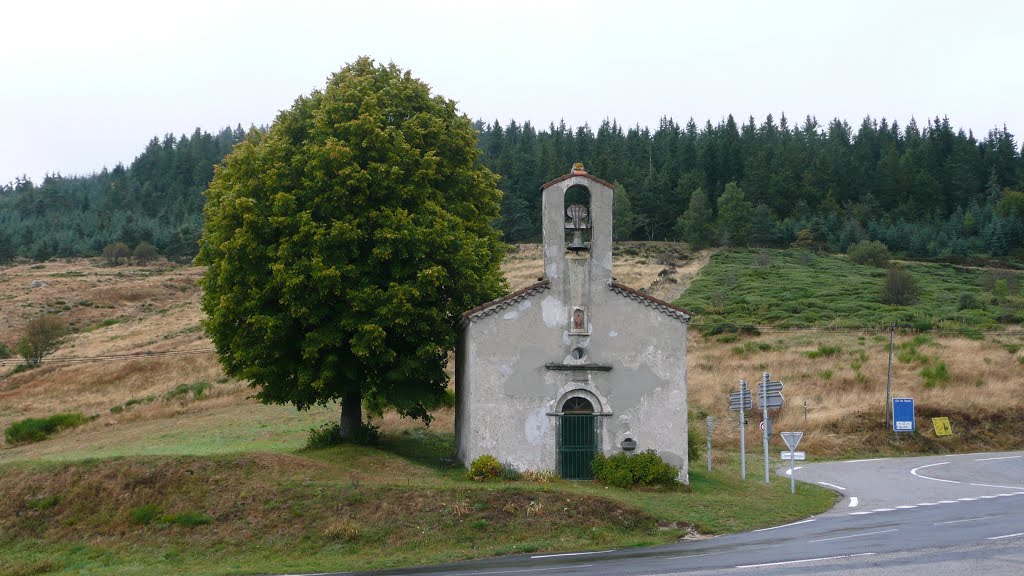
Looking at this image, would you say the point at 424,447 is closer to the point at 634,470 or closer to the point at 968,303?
the point at 634,470

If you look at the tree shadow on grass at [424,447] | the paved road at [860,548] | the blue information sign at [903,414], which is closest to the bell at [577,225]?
the tree shadow on grass at [424,447]

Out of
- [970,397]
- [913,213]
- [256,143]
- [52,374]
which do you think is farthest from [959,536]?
[913,213]

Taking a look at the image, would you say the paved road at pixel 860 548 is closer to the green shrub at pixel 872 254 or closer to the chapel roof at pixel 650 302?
the chapel roof at pixel 650 302

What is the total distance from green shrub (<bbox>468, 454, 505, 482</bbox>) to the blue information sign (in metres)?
24.5

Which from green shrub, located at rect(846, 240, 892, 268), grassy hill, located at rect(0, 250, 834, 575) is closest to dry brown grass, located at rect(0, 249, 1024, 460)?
grassy hill, located at rect(0, 250, 834, 575)

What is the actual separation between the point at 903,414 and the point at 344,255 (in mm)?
28134

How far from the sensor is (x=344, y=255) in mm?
26219

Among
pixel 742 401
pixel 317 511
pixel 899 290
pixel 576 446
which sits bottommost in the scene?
pixel 317 511

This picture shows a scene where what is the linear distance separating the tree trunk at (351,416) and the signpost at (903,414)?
25366mm

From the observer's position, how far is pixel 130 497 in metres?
21.2

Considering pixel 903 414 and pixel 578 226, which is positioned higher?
pixel 578 226

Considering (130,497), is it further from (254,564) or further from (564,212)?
(564,212)

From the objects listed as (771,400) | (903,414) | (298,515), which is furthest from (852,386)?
(298,515)

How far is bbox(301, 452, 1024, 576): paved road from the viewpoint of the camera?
13.1 metres
